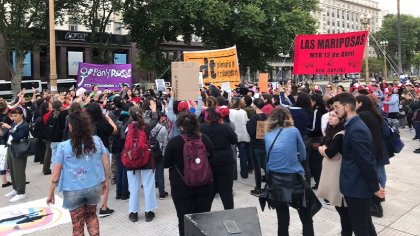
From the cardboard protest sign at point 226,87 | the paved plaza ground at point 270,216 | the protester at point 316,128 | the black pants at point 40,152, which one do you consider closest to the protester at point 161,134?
the paved plaza ground at point 270,216

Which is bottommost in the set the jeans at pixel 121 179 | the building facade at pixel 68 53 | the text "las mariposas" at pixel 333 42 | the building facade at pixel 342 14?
the jeans at pixel 121 179

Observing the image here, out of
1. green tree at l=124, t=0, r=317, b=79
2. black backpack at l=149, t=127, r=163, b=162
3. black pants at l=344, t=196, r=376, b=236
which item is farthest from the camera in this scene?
green tree at l=124, t=0, r=317, b=79

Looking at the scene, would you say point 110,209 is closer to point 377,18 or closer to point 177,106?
point 177,106

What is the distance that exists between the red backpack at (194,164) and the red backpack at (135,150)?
1.46 m

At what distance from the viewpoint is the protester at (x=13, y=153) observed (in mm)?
6988

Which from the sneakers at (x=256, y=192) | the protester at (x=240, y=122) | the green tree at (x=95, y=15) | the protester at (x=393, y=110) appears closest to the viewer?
the sneakers at (x=256, y=192)

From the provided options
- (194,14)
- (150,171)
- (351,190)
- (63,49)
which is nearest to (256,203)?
(150,171)

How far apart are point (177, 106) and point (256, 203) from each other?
216cm

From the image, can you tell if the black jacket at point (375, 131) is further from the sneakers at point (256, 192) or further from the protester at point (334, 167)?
the sneakers at point (256, 192)

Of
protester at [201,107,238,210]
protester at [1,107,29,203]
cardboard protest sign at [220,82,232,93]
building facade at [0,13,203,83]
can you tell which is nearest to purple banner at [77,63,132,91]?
→ cardboard protest sign at [220,82,232,93]

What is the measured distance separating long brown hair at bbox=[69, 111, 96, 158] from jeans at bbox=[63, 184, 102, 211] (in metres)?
0.40

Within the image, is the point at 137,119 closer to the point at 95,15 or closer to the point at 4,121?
the point at 4,121

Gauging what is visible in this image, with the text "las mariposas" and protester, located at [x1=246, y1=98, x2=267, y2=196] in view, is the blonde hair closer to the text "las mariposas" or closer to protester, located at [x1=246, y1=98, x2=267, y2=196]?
protester, located at [x1=246, y1=98, x2=267, y2=196]

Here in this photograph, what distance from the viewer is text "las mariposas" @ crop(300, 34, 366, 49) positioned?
1055cm
